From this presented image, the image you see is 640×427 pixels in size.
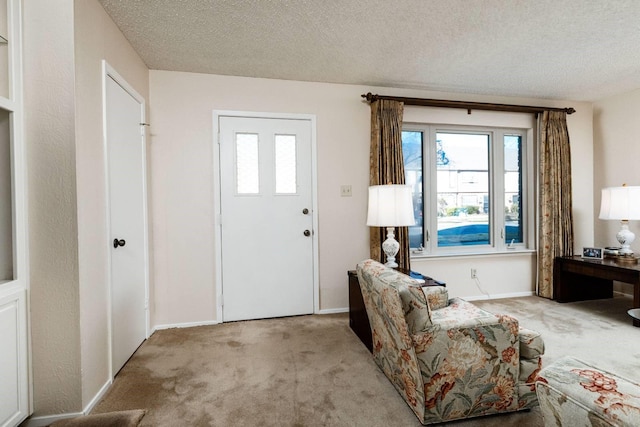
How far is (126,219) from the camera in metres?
2.49

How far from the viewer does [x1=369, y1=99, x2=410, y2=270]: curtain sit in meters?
3.48

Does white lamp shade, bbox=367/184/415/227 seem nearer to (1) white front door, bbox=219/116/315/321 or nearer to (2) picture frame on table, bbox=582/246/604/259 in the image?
(1) white front door, bbox=219/116/315/321

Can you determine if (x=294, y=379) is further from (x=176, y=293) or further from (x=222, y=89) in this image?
(x=222, y=89)

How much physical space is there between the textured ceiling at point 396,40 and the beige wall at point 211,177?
0.19 metres

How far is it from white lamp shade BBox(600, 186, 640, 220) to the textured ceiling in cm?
122

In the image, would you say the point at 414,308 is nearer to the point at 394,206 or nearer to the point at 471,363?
the point at 471,363

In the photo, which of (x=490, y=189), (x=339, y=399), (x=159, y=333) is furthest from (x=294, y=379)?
(x=490, y=189)

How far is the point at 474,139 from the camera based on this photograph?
4059 millimetres

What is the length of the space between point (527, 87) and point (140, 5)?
390 cm

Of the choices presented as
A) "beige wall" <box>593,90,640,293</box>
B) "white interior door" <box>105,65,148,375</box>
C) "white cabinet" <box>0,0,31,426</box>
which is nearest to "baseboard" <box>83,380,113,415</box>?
"white interior door" <box>105,65,148,375</box>

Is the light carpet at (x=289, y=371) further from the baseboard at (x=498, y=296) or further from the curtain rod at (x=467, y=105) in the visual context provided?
the curtain rod at (x=467, y=105)

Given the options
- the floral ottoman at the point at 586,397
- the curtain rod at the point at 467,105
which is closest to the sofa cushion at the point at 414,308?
the floral ottoman at the point at 586,397

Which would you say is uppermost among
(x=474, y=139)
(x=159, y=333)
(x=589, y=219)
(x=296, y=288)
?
(x=474, y=139)

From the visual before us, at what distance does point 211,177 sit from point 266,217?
26.8 inches
